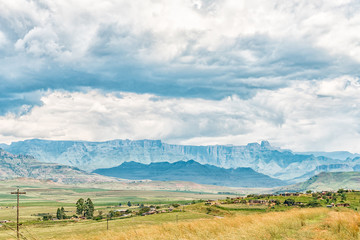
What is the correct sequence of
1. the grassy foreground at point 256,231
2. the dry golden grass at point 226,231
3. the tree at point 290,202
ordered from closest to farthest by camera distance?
1. the grassy foreground at point 256,231
2. the dry golden grass at point 226,231
3. the tree at point 290,202

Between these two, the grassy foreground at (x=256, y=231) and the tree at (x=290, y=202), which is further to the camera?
the tree at (x=290, y=202)

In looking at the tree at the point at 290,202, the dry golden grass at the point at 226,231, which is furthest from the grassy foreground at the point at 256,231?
the tree at the point at 290,202

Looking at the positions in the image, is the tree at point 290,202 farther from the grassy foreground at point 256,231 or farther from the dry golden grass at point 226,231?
the grassy foreground at point 256,231

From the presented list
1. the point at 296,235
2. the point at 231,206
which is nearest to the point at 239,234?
the point at 296,235

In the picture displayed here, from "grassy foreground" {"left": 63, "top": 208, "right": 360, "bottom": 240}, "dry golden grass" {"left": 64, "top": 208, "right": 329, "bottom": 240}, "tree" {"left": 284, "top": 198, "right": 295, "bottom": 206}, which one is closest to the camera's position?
"grassy foreground" {"left": 63, "top": 208, "right": 360, "bottom": 240}

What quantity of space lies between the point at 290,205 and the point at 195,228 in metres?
111

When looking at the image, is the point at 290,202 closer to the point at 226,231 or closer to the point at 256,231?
the point at 226,231

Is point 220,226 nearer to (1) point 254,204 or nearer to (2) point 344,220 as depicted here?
(2) point 344,220

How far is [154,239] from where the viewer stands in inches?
707

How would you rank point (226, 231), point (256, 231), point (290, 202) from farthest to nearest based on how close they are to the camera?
point (290, 202), point (226, 231), point (256, 231)

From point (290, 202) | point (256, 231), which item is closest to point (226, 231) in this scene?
point (256, 231)

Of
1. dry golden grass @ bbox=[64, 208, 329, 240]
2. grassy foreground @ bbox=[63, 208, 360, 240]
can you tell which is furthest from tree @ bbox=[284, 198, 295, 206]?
grassy foreground @ bbox=[63, 208, 360, 240]

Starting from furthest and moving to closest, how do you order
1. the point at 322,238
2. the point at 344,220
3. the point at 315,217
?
1. the point at 315,217
2. the point at 344,220
3. the point at 322,238

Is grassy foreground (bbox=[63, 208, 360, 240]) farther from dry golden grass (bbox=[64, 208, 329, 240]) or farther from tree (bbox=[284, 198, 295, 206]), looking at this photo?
tree (bbox=[284, 198, 295, 206])
